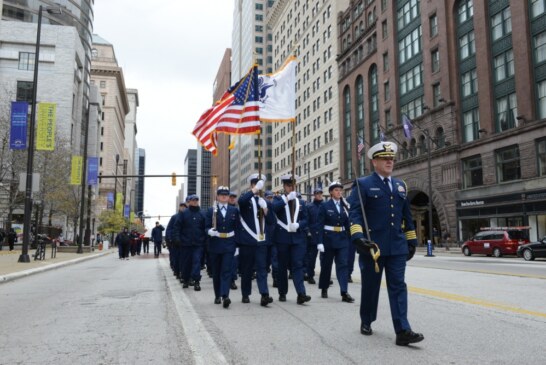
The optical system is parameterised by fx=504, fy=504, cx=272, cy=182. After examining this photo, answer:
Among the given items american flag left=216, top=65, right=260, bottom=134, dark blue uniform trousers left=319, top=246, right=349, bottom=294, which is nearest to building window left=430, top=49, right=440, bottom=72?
american flag left=216, top=65, right=260, bottom=134

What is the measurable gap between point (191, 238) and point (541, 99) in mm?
30078

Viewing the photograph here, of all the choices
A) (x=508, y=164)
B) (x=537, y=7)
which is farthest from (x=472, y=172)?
(x=537, y=7)

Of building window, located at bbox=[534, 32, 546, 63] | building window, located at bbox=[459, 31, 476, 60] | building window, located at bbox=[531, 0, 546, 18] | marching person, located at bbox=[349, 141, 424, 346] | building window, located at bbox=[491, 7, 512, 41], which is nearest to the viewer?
marching person, located at bbox=[349, 141, 424, 346]

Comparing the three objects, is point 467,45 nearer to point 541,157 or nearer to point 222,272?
point 541,157

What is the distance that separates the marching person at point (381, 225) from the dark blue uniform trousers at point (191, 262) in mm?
5728

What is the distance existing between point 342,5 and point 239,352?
68657mm

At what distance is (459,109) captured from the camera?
40594 mm

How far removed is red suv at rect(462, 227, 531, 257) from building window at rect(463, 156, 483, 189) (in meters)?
9.09

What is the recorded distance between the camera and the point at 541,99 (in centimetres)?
3297

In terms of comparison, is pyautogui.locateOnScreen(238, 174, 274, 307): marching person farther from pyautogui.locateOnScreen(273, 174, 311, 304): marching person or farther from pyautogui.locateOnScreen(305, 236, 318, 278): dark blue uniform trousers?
pyautogui.locateOnScreen(305, 236, 318, 278): dark blue uniform trousers

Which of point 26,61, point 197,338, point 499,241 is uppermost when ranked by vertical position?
point 26,61

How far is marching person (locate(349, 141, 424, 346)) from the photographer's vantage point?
526 cm

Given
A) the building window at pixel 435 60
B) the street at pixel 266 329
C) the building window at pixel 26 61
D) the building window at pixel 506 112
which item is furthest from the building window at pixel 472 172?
the building window at pixel 26 61

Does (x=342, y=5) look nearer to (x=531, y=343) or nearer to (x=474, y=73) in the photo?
(x=474, y=73)
